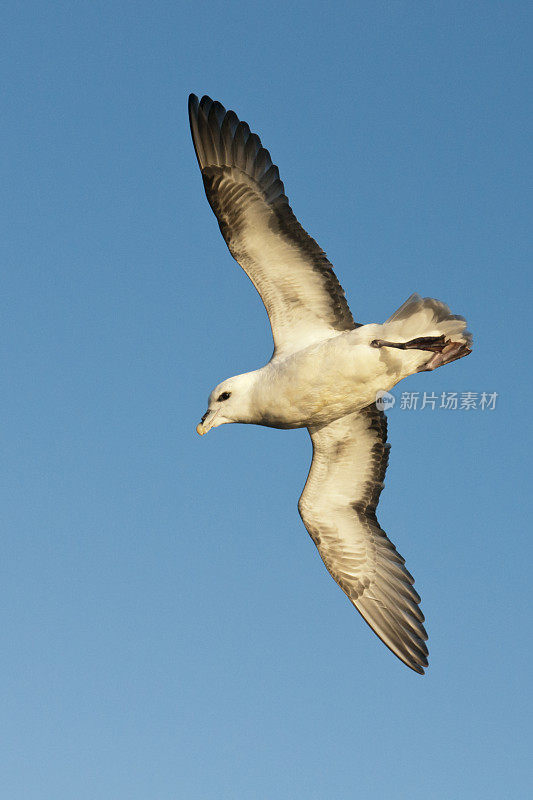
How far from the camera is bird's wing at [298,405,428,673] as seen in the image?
10.5m

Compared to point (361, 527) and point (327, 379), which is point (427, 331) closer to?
point (327, 379)

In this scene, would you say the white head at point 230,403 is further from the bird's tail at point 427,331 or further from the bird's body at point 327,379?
the bird's tail at point 427,331

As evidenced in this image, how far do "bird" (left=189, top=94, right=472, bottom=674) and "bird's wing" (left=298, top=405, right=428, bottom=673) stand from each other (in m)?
0.01

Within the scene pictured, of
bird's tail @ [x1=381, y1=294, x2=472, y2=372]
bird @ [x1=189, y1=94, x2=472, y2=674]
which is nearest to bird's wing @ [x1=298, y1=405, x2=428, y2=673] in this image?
bird @ [x1=189, y1=94, x2=472, y2=674]

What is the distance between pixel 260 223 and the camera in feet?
31.1

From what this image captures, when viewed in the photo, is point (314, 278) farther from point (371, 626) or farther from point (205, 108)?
point (371, 626)

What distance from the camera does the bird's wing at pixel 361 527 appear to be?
10.5 meters

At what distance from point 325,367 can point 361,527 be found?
2.54 metres

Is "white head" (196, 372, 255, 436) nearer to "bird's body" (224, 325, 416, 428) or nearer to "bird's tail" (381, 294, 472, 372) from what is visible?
"bird's body" (224, 325, 416, 428)

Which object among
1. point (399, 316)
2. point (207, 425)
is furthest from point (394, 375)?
point (207, 425)

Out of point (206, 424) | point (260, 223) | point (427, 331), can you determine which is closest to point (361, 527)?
point (206, 424)

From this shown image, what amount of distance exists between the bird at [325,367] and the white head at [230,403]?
0.5 inches

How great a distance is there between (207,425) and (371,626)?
9.36 ft

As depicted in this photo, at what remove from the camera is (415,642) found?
10.4 meters
